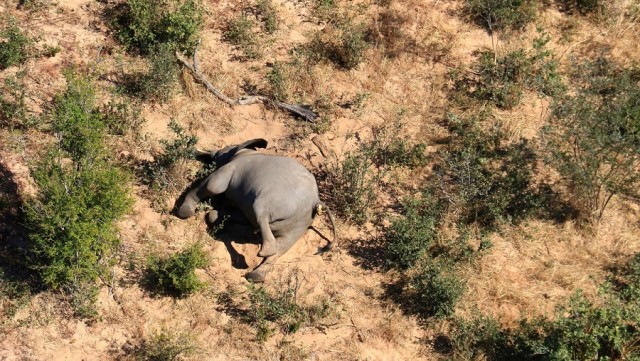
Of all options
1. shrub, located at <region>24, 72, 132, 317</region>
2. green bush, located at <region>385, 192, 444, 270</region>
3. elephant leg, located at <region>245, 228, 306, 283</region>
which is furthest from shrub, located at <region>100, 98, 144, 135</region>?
green bush, located at <region>385, 192, 444, 270</region>

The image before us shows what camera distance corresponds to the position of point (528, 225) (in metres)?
8.73

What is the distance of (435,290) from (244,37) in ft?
18.8

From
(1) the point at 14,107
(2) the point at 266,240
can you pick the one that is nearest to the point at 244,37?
(1) the point at 14,107

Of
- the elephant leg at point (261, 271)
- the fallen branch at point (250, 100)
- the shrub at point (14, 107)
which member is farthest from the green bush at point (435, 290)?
the shrub at point (14, 107)

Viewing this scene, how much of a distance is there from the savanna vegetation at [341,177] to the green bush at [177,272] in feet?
0.11

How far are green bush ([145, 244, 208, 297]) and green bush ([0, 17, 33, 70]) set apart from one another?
449 cm

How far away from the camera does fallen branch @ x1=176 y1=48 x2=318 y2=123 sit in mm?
9904

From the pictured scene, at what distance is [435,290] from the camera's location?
24.8 feet

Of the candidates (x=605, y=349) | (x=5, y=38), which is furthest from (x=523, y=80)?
(x=5, y=38)

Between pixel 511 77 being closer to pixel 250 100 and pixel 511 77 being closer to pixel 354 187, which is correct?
pixel 354 187

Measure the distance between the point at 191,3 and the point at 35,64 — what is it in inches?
108

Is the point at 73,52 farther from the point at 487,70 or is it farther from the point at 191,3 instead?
the point at 487,70

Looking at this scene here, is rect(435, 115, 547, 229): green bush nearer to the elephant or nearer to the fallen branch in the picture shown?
the elephant

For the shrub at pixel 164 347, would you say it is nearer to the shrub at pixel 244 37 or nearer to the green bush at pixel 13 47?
the shrub at pixel 244 37
